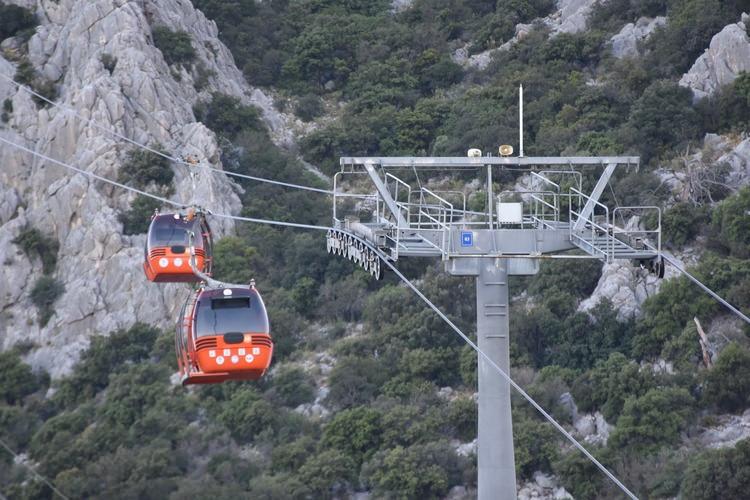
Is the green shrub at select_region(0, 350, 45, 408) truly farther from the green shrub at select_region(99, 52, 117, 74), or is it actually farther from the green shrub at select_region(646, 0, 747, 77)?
the green shrub at select_region(646, 0, 747, 77)

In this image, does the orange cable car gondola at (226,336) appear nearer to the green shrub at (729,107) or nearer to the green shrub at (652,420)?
the green shrub at (652,420)

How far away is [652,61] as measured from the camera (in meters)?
76.4

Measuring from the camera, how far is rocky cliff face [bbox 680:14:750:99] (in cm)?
7050

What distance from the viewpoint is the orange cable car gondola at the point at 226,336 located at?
38.3 m

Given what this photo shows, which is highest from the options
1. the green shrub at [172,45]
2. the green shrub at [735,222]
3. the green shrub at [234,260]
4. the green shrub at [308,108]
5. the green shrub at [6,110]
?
the green shrub at [172,45]

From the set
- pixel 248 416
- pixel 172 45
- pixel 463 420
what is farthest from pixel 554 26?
pixel 463 420

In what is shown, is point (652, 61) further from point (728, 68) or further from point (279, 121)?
point (279, 121)

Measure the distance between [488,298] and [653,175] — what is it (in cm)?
2943

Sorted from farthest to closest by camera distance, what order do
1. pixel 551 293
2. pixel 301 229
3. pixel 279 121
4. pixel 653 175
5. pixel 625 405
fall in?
pixel 279 121, pixel 301 229, pixel 653 175, pixel 551 293, pixel 625 405

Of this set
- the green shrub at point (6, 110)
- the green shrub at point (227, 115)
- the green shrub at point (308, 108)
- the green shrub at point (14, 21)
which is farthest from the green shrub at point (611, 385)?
the green shrub at point (14, 21)

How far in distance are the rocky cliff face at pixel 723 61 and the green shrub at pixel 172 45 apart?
21456 millimetres

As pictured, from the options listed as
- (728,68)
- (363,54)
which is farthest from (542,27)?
(728,68)

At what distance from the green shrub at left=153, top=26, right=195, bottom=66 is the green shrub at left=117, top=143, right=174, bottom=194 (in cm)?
715

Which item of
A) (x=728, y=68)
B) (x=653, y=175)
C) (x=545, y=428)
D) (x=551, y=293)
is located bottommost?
(x=545, y=428)
